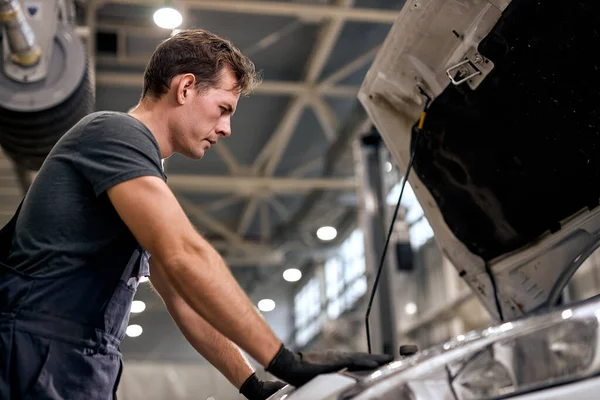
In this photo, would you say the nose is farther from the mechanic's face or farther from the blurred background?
the blurred background

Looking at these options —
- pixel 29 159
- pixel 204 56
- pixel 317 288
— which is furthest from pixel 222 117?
pixel 317 288

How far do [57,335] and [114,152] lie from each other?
402mm

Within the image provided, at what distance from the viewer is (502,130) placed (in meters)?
2.22

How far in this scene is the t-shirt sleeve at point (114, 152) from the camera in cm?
154

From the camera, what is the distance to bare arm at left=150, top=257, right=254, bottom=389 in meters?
2.10

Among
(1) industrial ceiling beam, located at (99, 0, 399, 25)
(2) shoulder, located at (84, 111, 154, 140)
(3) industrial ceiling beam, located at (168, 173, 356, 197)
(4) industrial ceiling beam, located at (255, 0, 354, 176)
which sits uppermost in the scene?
(3) industrial ceiling beam, located at (168, 173, 356, 197)

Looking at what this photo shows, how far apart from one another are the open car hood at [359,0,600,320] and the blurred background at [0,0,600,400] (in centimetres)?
111

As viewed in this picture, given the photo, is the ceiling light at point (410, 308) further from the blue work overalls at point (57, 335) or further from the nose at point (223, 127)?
the blue work overalls at point (57, 335)

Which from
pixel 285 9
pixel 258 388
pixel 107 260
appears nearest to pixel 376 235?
pixel 285 9

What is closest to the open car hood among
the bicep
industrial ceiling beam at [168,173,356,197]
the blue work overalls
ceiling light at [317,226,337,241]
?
the bicep

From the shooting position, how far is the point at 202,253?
1.49 meters

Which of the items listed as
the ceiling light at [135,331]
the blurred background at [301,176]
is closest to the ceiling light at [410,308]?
the blurred background at [301,176]

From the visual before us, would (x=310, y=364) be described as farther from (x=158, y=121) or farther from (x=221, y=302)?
(x=158, y=121)

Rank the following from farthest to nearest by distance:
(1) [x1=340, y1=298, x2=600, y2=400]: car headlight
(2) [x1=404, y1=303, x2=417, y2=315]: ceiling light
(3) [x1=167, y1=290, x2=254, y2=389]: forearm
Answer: (2) [x1=404, y1=303, x2=417, y2=315]: ceiling light < (3) [x1=167, y1=290, x2=254, y2=389]: forearm < (1) [x1=340, y1=298, x2=600, y2=400]: car headlight
